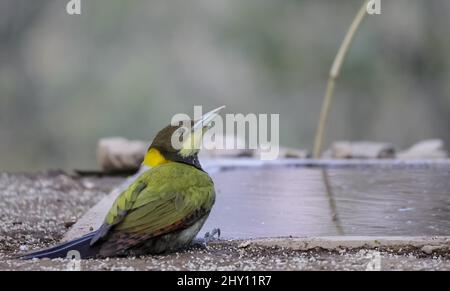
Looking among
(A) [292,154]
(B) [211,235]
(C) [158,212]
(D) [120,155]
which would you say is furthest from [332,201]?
(D) [120,155]

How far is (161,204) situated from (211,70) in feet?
36.2

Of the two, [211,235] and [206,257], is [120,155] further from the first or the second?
[206,257]

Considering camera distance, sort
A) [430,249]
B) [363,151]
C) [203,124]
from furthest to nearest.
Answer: [363,151]
[203,124]
[430,249]

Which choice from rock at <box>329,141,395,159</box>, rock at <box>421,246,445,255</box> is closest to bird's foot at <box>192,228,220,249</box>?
rock at <box>421,246,445,255</box>

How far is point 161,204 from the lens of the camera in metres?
3.46

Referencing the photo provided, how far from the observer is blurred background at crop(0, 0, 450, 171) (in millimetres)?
13812

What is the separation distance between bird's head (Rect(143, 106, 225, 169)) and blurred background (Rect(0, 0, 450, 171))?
9.55 m

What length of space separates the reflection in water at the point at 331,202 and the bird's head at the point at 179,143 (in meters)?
0.40

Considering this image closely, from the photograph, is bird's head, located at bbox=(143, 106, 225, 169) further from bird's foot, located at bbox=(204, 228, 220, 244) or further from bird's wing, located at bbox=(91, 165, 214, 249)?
bird's foot, located at bbox=(204, 228, 220, 244)

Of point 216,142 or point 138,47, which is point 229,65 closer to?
point 138,47

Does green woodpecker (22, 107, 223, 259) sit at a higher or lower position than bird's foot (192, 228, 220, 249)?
higher

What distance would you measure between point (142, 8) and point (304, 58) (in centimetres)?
272
